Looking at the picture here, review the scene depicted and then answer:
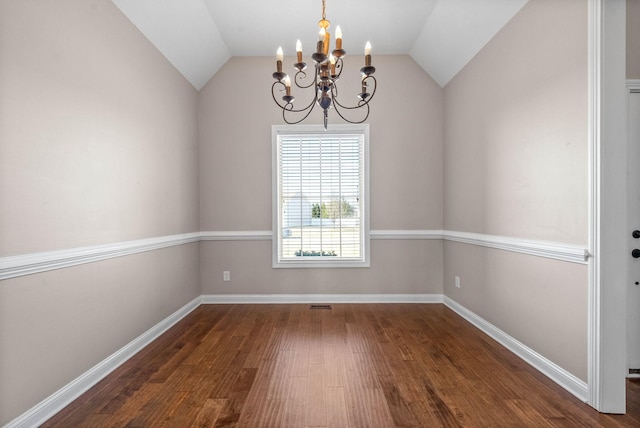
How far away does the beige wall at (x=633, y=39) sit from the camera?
2.09 metres

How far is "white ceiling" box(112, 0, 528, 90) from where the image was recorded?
2980mm

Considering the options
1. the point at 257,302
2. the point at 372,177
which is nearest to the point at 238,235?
the point at 257,302

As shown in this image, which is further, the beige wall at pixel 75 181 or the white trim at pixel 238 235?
the white trim at pixel 238 235

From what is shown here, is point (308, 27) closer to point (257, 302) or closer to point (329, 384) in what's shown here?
point (257, 302)

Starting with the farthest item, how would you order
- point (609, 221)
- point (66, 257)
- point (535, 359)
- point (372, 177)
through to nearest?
point (372, 177) → point (535, 359) → point (66, 257) → point (609, 221)

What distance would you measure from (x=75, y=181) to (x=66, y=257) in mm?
478

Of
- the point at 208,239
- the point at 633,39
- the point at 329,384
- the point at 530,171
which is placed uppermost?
the point at 633,39

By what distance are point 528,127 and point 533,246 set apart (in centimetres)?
91

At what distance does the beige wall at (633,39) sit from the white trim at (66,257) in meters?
3.70

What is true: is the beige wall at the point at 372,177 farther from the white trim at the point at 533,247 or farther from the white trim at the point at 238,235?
the white trim at the point at 533,247

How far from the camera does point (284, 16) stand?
11.2ft

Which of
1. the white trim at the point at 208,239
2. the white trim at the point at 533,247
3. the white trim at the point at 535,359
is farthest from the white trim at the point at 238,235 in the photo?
the white trim at the point at 535,359

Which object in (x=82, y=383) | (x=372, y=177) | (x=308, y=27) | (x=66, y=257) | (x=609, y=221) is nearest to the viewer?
(x=609, y=221)

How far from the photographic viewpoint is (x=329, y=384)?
7.38 ft
